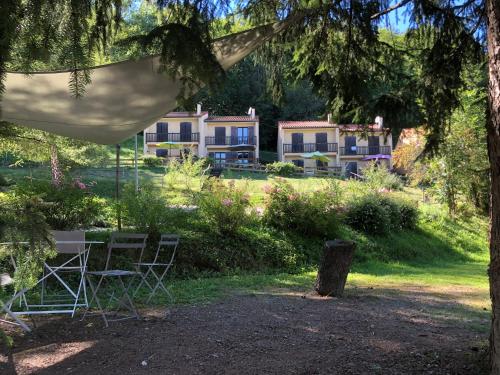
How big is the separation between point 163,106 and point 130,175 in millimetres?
24791

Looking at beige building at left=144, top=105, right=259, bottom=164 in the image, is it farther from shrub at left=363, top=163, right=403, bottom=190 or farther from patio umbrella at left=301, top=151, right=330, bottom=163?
shrub at left=363, top=163, right=403, bottom=190

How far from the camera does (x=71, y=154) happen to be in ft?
49.8

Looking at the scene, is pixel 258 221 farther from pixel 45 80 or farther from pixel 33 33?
pixel 33 33

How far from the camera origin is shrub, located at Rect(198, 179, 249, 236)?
975 cm

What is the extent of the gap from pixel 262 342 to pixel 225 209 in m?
5.95

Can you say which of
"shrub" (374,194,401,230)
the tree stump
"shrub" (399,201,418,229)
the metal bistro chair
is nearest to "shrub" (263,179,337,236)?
"shrub" (374,194,401,230)

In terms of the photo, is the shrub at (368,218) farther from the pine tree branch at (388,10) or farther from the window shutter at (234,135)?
the window shutter at (234,135)

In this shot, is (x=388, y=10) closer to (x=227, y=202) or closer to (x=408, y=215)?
(x=227, y=202)

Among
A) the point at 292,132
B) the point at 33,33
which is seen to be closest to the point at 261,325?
the point at 33,33

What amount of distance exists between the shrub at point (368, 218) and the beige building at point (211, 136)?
3124 cm

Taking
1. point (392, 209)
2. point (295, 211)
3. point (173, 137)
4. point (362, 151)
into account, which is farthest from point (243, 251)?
point (362, 151)

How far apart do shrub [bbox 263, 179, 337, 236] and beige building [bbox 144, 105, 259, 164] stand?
32935 mm

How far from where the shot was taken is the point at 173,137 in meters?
44.5

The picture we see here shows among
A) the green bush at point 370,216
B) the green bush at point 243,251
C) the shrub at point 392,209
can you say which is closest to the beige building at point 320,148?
the shrub at point 392,209
